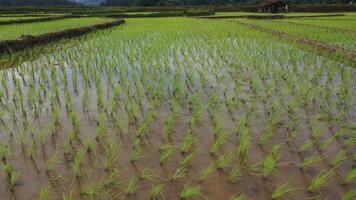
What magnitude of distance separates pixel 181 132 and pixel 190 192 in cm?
99

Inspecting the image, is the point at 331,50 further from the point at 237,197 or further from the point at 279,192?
the point at 237,197

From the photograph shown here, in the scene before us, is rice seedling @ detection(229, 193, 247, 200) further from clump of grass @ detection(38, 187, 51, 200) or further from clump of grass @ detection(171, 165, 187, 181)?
clump of grass @ detection(38, 187, 51, 200)

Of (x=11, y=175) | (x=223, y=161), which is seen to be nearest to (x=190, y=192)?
(x=223, y=161)

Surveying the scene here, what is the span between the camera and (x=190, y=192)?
1.85 m

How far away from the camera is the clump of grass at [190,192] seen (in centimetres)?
185

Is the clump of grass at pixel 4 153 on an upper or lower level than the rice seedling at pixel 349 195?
upper

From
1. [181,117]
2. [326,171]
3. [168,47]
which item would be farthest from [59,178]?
[168,47]

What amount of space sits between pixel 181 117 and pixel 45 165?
129cm

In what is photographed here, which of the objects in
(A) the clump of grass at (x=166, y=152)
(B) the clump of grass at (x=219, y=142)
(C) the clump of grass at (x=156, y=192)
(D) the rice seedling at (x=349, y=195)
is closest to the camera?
(D) the rice seedling at (x=349, y=195)

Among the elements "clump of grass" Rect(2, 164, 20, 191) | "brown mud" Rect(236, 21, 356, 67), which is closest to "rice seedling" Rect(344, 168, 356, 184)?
"clump of grass" Rect(2, 164, 20, 191)

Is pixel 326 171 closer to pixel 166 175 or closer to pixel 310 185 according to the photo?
pixel 310 185

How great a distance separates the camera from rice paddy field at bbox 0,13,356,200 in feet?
6.60

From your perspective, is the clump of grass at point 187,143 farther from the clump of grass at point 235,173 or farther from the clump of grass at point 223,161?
the clump of grass at point 235,173

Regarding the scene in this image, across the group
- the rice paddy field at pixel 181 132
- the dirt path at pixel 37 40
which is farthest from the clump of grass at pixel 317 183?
the dirt path at pixel 37 40
